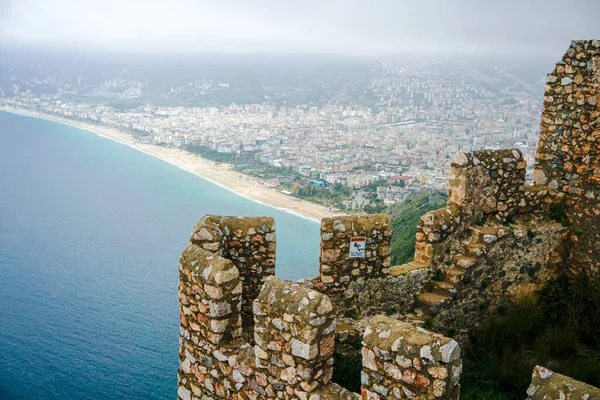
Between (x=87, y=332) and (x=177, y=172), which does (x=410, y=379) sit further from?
(x=177, y=172)

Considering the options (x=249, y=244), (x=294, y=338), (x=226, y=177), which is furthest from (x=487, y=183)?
(x=226, y=177)

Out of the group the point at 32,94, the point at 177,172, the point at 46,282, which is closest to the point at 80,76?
the point at 32,94

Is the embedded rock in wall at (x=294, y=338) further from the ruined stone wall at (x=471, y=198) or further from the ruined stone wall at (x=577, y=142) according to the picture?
the ruined stone wall at (x=577, y=142)

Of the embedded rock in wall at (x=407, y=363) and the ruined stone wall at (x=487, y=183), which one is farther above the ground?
the ruined stone wall at (x=487, y=183)

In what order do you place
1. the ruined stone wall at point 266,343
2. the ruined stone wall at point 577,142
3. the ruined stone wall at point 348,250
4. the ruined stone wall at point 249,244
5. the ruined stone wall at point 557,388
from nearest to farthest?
the ruined stone wall at point 557,388, the ruined stone wall at point 266,343, the ruined stone wall at point 249,244, the ruined stone wall at point 348,250, the ruined stone wall at point 577,142

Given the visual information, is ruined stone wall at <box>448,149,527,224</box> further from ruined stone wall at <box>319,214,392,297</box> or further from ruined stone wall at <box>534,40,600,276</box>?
ruined stone wall at <box>319,214,392,297</box>

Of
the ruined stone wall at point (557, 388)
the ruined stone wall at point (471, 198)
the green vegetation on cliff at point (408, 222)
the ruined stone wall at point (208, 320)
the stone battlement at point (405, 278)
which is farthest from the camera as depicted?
the green vegetation on cliff at point (408, 222)

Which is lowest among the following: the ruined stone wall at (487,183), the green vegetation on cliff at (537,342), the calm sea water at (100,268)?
the calm sea water at (100,268)

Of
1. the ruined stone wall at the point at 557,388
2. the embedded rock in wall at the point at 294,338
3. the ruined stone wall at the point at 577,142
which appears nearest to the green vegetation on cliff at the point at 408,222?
the ruined stone wall at the point at 577,142
